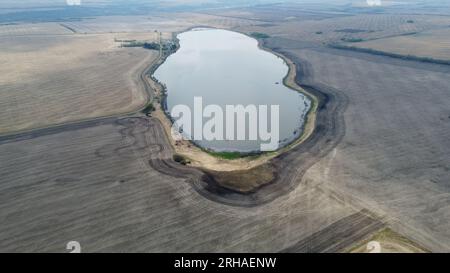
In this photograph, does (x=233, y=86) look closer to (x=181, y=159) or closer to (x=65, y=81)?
(x=65, y=81)

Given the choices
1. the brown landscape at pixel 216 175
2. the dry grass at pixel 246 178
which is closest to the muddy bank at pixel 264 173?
the dry grass at pixel 246 178

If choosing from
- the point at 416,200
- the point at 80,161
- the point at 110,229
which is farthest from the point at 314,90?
the point at 110,229

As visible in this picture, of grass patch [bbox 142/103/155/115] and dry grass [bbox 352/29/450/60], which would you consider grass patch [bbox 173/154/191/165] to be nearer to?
grass patch [bbox 142/103/155/115]

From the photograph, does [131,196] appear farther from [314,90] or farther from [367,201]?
[314,90]

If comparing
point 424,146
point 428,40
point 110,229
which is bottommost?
point 110,229

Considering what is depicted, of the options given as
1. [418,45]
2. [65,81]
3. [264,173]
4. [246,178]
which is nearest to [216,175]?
[246,178]

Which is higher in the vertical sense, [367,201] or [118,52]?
[118,52]

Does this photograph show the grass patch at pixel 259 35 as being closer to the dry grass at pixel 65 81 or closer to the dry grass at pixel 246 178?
the dry grass at pixel 65 81

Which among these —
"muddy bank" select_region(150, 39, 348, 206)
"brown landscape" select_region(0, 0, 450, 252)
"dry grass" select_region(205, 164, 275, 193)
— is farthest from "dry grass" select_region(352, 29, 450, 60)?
"dry grass" select_region(205, 164, 275, 193)
